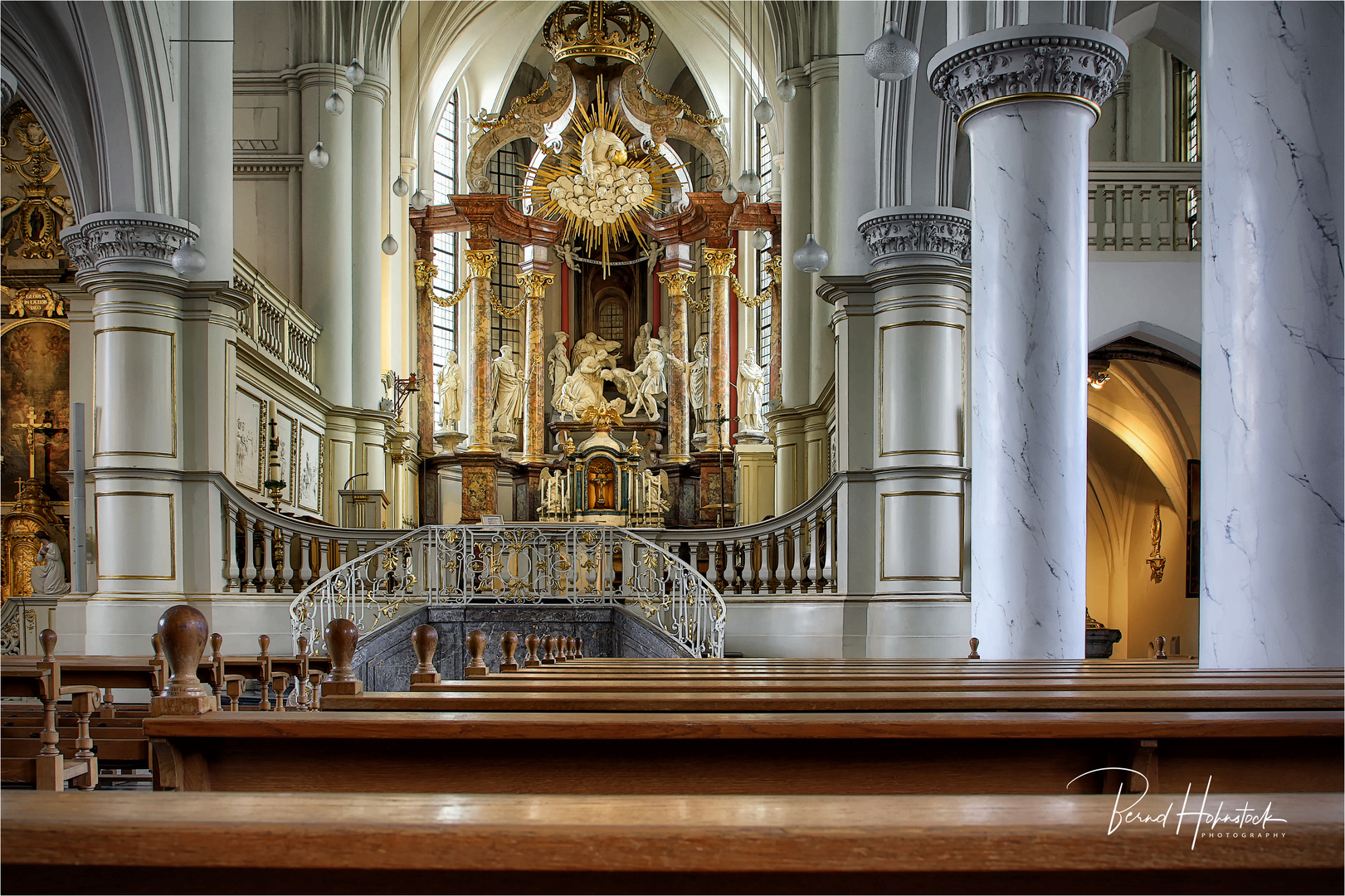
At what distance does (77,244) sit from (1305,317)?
1006cm

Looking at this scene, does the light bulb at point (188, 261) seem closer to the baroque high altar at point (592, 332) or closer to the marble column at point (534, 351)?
the baroque high altar at point (592, 332)

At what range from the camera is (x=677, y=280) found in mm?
24594

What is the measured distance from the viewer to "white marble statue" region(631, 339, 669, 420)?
82.1 feet

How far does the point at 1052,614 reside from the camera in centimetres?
603

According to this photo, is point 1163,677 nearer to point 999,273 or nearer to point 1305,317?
point 1305,317

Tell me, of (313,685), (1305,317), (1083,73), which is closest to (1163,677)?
(1305,317)

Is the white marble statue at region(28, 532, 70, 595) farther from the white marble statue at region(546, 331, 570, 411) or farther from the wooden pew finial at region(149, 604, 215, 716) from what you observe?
the wooden pew finial at region(149, 604, 215, 716)

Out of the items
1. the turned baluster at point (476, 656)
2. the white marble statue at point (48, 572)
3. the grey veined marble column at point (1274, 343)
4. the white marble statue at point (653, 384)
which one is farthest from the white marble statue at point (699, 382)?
the turned baluster at point (476, 656)

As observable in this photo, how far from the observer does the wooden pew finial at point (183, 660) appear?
6.76 feet

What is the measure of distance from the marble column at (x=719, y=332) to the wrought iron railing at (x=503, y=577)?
1119cm

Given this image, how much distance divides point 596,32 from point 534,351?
21.5 ft

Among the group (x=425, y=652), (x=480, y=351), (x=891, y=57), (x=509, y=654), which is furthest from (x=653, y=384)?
(x=425, y=652)

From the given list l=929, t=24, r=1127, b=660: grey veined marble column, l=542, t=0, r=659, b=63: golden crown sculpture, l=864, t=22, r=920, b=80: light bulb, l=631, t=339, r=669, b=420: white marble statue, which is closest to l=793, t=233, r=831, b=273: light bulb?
l=864, t=22, r=920, b=80: light bulb

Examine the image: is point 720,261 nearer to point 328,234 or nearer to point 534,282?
point 534,282
